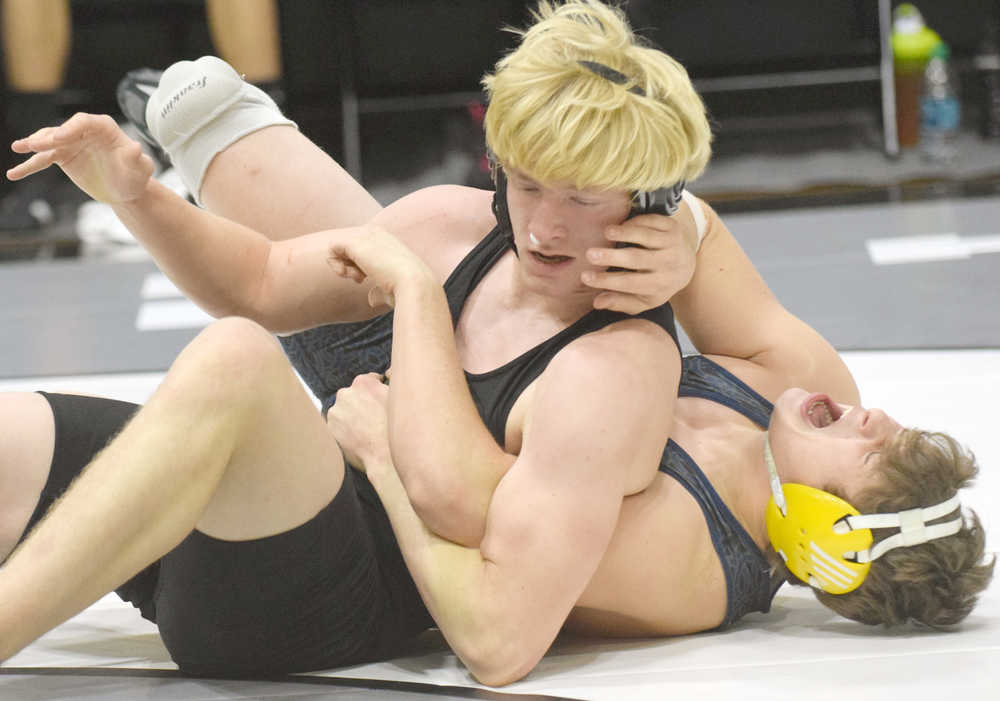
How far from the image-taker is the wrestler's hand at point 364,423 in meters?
1.85

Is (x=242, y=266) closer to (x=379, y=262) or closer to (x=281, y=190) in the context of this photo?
(x=281, y=190)

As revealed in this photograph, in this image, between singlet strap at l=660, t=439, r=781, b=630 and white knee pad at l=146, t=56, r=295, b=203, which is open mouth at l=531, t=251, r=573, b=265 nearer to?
singlet strap at l=660, t=439, r=781, b=630

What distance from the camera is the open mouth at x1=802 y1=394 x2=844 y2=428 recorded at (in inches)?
73.3

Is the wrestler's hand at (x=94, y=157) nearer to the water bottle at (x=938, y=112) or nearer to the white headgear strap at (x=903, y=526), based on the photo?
the white headgear strap at (x=903, y=526)

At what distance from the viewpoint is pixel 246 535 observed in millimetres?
1692

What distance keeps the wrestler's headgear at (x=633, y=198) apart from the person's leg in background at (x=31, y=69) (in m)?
3.71

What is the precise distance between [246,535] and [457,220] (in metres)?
0.61

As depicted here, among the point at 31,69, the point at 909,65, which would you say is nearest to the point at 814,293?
the point at 909,65

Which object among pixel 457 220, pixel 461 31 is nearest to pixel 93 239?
pixel 461 31

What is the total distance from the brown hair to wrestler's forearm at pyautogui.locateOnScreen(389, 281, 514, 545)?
0.48 m

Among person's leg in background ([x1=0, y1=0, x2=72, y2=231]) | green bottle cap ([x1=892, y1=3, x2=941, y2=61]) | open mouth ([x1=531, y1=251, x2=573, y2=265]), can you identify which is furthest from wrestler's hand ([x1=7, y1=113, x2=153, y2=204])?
green bottle cap ([x1=892, y1=3, x2=941, y2=61])

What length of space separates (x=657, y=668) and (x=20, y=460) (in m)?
0.85

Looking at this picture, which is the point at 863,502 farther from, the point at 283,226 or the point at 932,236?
the point at 932,236

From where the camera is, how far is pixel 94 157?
199 centimetres
